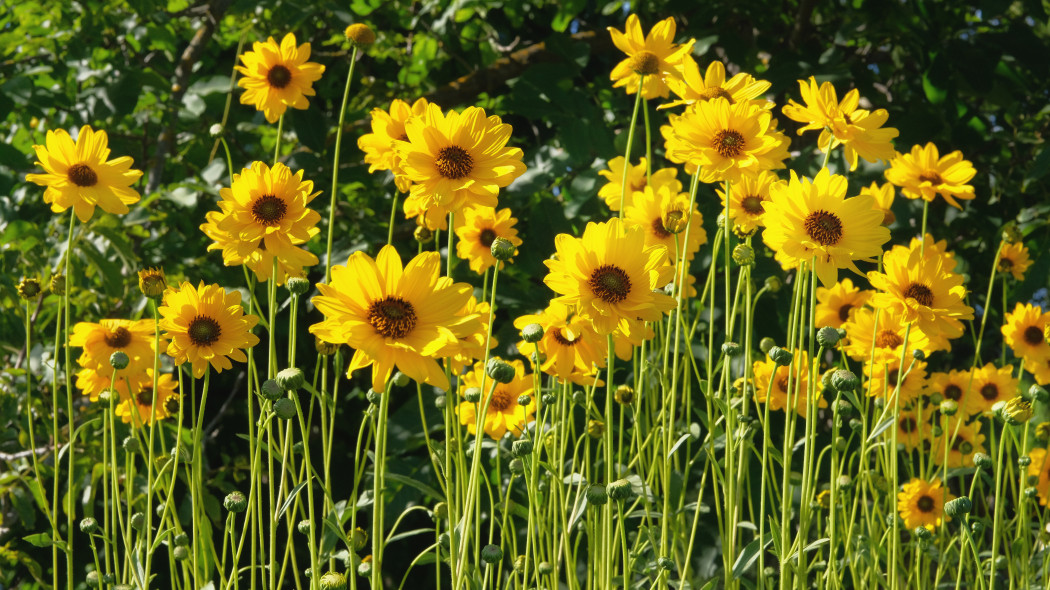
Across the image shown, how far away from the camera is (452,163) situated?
3.16ft

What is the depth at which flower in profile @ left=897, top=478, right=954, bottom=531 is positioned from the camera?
1.52 metres

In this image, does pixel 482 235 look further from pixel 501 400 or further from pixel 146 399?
pixel 146 399

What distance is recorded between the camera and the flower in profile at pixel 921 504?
1517mm

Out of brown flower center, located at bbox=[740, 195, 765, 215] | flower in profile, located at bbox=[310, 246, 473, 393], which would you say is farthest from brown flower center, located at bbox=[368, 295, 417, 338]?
brown flower center, located at bbox=[740, 195, 765, 215]

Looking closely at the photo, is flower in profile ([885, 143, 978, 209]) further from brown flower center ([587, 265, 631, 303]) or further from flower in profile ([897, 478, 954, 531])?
brown flower center ([587, 265, 631, 303])

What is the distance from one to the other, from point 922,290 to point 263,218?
736 millimetres

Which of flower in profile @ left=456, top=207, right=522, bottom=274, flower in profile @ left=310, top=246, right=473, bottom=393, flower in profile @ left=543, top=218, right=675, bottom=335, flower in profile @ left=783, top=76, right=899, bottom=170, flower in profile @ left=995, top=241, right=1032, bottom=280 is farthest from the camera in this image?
flower in profile @ left=995, top=241, right=1032, bottom=280

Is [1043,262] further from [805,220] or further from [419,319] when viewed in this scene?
[419,319]

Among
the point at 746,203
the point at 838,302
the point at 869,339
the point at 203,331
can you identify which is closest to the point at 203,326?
the point at 203,331

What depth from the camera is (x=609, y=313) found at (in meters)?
0.92

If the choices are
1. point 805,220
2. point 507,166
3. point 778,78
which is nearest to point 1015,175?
point 778,78

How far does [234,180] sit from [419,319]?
332mm

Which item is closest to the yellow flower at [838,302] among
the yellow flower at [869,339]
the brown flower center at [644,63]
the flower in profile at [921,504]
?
the yellow flower at [869,339]

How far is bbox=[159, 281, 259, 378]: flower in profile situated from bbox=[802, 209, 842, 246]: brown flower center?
0.59 m
